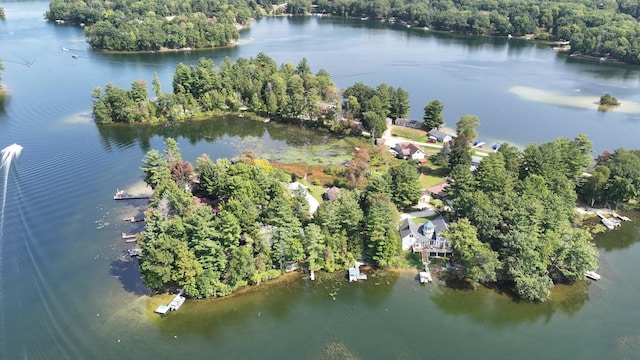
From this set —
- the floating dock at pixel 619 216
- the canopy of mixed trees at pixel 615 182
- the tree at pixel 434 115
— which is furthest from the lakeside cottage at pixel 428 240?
the tree at pixel 434 115

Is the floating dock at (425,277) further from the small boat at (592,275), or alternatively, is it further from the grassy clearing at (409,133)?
the grassy clearing at (409,133)

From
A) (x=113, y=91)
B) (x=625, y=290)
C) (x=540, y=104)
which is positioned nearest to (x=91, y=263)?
(x=113, y=91)

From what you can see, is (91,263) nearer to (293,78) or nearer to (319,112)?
(319,112)

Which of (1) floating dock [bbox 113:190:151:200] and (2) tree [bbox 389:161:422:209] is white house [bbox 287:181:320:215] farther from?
(1) floating dock [bbox 113:190:151:200]

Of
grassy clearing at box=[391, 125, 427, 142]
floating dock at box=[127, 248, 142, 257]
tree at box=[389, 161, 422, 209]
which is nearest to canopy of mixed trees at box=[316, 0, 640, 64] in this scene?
grassy clearing at box=[391, 125, 427, 142]

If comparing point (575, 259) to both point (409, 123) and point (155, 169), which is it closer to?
point (409, 123)

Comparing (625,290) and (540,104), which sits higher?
(540,104)
